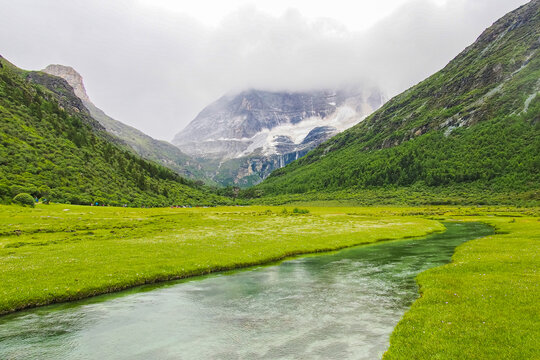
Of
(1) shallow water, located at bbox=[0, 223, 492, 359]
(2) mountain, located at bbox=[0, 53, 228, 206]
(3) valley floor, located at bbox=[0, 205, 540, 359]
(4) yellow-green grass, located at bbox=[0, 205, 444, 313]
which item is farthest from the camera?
(2) mountain, located at bbox=[0, 53, 228, 206]

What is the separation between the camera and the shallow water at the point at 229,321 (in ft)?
53.5

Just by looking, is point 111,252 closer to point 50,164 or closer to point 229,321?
point 229,321

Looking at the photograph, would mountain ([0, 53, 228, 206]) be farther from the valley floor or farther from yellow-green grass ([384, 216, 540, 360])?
yellow-green grass ([384, 216, 540, 360])

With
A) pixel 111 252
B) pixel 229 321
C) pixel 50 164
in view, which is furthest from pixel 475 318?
pixel 50 164

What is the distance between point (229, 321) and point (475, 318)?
15.3m

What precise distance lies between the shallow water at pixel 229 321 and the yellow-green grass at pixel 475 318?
1.76 metres

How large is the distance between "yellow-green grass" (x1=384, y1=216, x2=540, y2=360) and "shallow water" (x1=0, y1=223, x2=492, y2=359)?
5.79 feet

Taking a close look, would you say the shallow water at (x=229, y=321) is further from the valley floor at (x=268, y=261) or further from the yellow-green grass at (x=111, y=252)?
the yellow-green grass at (x=111, y=252)

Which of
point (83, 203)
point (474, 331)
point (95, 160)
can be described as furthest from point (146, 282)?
point (95, 160)

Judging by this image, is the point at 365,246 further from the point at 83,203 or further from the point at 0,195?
the point at 83,203

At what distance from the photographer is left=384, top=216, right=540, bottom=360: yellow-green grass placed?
522 inches

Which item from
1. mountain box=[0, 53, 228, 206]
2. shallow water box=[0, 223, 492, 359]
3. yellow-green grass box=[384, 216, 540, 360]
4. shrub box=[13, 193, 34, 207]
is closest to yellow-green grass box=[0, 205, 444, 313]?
shallow water box=[0, 223, 492, 359]

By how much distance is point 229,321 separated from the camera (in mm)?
20516

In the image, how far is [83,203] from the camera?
4911 inches
